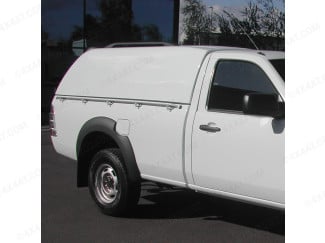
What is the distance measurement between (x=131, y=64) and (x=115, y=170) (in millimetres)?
1197

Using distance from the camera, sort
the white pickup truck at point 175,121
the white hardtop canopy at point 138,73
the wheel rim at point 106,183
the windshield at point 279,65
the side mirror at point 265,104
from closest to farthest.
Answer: the side mirror at point 265,104, the white pickup truck at point 175,121, the windshield at point 279,65, the white hardtop canopy at point 138,73, the wheel rim at point 106,183

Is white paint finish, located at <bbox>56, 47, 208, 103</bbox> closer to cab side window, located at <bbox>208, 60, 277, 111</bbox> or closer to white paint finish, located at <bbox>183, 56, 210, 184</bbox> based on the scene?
white paint finish, located at <bbox>183, 56, 210, 184</bbox>

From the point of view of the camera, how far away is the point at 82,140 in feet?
21.6

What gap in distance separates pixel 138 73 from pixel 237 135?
1579mm

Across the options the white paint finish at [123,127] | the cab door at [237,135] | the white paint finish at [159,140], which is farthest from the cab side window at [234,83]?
the white paint finish at [123,127]

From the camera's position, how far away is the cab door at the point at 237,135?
16.0 ft

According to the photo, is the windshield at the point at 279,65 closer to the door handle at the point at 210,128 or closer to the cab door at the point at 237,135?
the cab door at the point at 237,135

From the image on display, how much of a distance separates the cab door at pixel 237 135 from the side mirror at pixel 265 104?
7 cm

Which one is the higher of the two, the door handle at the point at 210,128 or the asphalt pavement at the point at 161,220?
the door handle at the point at 210,128

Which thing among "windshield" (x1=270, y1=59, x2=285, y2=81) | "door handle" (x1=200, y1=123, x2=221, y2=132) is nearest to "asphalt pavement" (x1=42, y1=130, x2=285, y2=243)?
"door handle" (x1=200, y1=123, x2=221, y2=132)

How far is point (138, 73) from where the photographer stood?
6176 millimetres

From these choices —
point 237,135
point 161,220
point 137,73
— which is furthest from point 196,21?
point 237,135

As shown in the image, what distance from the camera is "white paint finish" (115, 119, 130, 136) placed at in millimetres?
6097

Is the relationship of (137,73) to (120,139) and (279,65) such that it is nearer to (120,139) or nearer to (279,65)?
(120,139)
